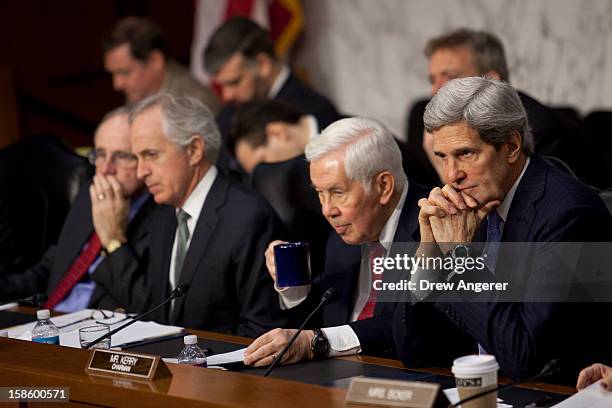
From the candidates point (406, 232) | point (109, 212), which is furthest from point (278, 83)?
point (406, 232)

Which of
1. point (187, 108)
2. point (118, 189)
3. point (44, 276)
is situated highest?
point (187, 108)

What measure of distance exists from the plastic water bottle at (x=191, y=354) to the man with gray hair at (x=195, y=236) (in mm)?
616

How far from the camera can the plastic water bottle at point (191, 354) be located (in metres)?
3.04

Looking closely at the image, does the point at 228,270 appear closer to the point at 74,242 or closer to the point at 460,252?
the point at 74,242

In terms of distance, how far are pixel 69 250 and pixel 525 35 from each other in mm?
3421

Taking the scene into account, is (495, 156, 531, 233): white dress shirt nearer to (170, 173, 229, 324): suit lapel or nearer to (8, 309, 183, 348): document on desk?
(8, 309, 183, 348): document on desk

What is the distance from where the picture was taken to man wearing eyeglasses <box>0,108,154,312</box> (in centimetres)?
434

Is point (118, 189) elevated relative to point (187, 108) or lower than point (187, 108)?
lower

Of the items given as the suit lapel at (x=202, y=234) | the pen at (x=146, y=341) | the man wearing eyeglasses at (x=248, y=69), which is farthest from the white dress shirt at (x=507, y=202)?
the man wearing eyeglasses at (x=248, y=69)

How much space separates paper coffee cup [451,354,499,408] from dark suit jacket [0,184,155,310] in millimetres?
2178

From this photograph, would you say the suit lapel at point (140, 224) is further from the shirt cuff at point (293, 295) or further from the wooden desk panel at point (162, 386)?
the wooden desk panel at point (162, 386)

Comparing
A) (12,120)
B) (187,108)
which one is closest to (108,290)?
(187,108)

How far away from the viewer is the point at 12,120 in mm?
6848

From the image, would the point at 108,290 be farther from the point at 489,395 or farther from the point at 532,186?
the point at 489,395
